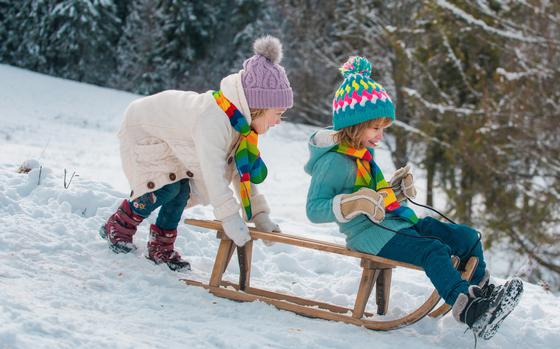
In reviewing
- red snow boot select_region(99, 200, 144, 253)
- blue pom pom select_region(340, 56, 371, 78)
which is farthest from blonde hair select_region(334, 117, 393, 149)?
red snow boot select_region(99, 200, 144, 253)

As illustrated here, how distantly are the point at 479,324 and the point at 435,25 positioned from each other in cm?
1135

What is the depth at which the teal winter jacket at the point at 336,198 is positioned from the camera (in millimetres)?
3316

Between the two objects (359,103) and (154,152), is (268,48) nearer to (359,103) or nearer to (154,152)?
(359,103)

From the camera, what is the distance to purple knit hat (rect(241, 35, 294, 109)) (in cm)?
357

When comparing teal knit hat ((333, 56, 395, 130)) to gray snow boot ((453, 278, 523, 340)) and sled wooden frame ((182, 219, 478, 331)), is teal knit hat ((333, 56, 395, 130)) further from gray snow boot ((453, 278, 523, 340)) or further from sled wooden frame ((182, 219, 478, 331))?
gray snow boot ((453, 278, 523, 340))

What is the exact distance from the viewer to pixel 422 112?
13.0 metres

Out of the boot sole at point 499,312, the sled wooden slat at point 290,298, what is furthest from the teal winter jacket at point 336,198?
the boot sole at point 499,312

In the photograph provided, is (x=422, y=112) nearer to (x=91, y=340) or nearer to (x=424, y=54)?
(x=424, y=54)

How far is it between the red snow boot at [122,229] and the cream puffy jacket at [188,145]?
18 cm

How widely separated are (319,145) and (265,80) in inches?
18.7

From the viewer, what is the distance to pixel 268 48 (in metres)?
3.64

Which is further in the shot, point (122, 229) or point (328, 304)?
point (122, 229)

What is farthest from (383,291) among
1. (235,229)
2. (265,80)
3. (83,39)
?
(83,39)

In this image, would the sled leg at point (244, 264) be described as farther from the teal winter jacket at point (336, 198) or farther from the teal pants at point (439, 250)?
the teal pants at point (439, 250)
